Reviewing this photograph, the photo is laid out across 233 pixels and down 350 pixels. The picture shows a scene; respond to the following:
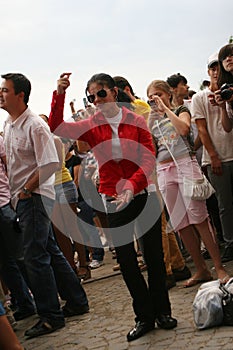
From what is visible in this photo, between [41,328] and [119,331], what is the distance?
74cm

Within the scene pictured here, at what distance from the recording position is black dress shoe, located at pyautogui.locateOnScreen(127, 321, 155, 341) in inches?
168

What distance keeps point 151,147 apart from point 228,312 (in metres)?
1.25

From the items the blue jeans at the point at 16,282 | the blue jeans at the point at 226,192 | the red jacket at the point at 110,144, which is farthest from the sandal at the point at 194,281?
the red jacket at the point at 110,144

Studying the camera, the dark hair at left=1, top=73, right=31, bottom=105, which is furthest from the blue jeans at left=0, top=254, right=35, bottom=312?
the camera

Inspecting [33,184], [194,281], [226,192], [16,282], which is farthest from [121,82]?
[16,282]

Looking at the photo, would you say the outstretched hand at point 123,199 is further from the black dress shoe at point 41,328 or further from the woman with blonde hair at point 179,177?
the woman with blonde hair at point 179,177

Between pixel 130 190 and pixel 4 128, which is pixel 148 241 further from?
pixel 4 128

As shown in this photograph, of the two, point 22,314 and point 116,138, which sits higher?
point 116,138

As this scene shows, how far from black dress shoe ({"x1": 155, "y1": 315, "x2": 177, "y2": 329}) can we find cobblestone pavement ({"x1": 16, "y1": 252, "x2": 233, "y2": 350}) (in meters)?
0.04

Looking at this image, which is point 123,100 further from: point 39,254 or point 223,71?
point 39,254

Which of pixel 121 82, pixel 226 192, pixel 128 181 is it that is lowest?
pixel 226 192

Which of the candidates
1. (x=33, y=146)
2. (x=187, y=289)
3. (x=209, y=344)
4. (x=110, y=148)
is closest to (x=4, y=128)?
(x=33, y=146)

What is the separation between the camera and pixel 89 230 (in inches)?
356

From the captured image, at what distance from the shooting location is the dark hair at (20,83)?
5188mm
